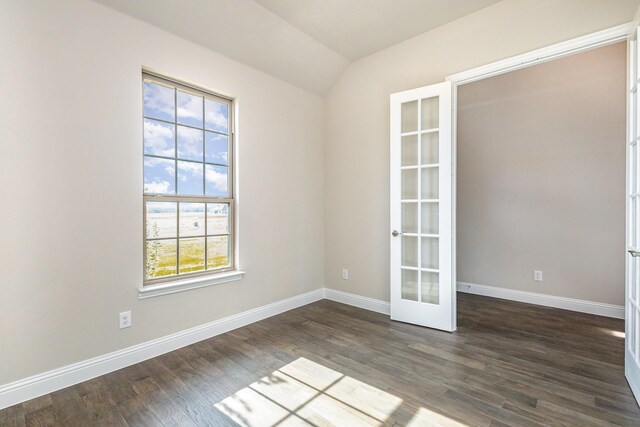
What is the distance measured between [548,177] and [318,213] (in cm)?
288

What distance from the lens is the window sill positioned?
8.14 feet

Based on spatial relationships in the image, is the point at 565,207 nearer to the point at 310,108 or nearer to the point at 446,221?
the point at 446,221

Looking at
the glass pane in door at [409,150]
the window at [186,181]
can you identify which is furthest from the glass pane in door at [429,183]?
the window at [186,181]

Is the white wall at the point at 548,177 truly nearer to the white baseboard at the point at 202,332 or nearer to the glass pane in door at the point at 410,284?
the white baseboard at the point at 202,332

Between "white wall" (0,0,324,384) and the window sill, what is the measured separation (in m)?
0.06

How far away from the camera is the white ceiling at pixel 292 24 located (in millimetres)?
2541

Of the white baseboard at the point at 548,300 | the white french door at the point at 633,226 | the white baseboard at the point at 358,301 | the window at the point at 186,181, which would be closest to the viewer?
the white french door at the point at 633,226

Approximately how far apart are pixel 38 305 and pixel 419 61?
385 cm

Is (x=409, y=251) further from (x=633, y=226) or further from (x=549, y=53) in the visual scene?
(x=549, y=53)

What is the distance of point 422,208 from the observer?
3166 millimetres

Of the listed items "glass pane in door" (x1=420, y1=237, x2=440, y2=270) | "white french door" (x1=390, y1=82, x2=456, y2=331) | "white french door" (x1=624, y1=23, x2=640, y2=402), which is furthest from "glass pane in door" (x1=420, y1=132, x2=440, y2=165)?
"white french door" (x1=624, y1=23, x2=640, y2=402)

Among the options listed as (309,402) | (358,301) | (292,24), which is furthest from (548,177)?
(309,402)

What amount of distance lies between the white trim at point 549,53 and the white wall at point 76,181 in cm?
234

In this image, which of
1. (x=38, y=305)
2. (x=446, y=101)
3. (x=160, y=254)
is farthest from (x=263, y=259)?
(x=446, y=101)
